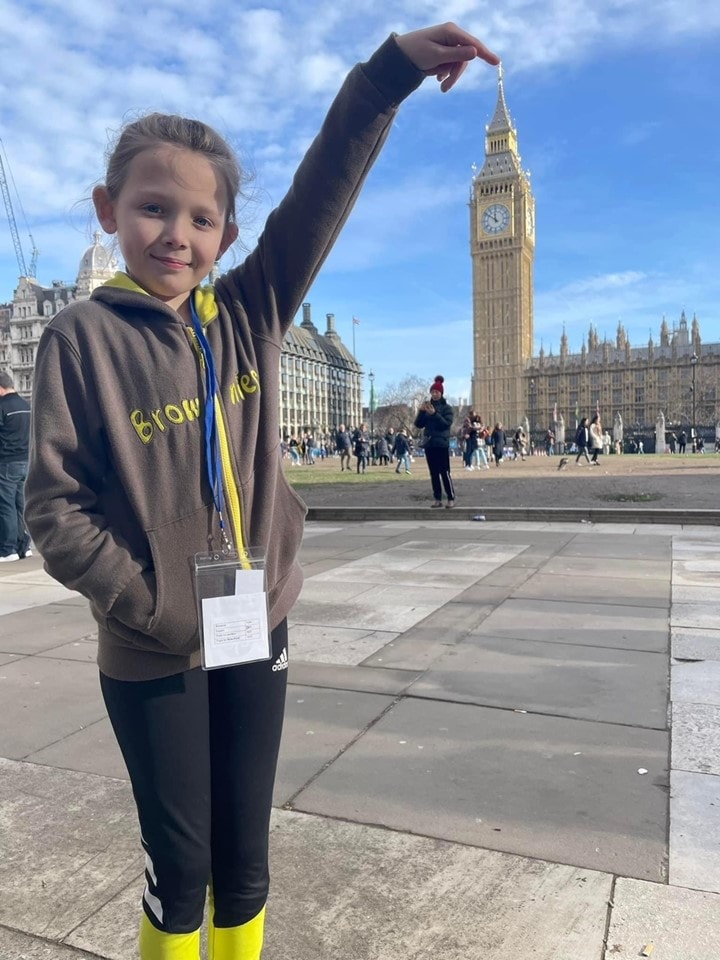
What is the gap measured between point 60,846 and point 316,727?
3.75 ft

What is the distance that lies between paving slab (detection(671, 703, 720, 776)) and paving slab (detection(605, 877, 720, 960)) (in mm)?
809

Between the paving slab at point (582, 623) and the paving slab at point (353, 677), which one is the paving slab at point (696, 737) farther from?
the paving slab at point (353, 677)

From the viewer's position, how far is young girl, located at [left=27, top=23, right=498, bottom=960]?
51.1 inches

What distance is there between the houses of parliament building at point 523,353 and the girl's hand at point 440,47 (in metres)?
104

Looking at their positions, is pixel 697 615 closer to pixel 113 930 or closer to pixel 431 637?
pixel 431 637

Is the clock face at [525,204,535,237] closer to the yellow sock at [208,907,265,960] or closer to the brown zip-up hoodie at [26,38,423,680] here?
the brown zip-up hoodie at [26,38,423,680]

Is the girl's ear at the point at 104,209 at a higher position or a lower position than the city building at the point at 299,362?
lower

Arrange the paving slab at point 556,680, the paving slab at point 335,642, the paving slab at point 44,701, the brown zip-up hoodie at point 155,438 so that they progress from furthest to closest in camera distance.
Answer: the paving slab at point 335,642 < the paving slab at point 556,680 < the paving slab at point 44,701 < the brown zip-up hoodie at point 155,438

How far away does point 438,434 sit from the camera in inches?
435

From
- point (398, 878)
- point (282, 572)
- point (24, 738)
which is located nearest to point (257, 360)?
point (282, 572)

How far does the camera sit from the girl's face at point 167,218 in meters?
1.40

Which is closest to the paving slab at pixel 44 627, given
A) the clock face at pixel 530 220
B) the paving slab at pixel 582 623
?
the paving slab at pixel 582 623

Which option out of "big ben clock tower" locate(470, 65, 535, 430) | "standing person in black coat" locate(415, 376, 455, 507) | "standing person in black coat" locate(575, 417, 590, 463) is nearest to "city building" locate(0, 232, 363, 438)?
"big ben clock tower" locate(470, 65, 535, 430)

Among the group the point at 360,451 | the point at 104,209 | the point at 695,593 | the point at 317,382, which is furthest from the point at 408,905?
the point at 317,382
